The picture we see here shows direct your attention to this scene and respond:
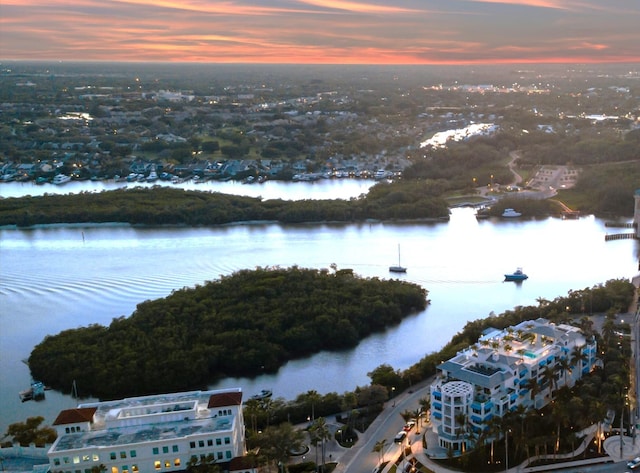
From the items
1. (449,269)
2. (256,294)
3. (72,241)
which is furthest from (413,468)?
(72,241)

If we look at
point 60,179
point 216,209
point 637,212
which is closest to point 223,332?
point 216,209

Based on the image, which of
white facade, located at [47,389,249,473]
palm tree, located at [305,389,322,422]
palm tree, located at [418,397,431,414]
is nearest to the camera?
white facade, located at [47,389,249,473]

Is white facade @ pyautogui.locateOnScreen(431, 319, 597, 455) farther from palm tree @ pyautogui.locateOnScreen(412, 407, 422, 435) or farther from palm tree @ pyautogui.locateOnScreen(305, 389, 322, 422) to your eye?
palm tree @ pyautogui.locateOnScreen(305, 389, 322, 422)

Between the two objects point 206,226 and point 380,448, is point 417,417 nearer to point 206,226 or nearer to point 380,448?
point 380,448

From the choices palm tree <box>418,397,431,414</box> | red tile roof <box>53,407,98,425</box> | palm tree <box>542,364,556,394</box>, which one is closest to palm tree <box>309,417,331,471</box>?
palm tree <box>418,397,431,414</box>

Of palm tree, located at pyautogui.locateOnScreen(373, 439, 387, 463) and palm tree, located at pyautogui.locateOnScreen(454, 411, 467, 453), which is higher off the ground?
palm tree, located at pyautogui.locateOnScreen(454, 411, 467, 453)

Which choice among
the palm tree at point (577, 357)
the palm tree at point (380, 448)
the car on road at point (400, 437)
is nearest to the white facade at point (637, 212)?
the palm tree at point (577, 357)
